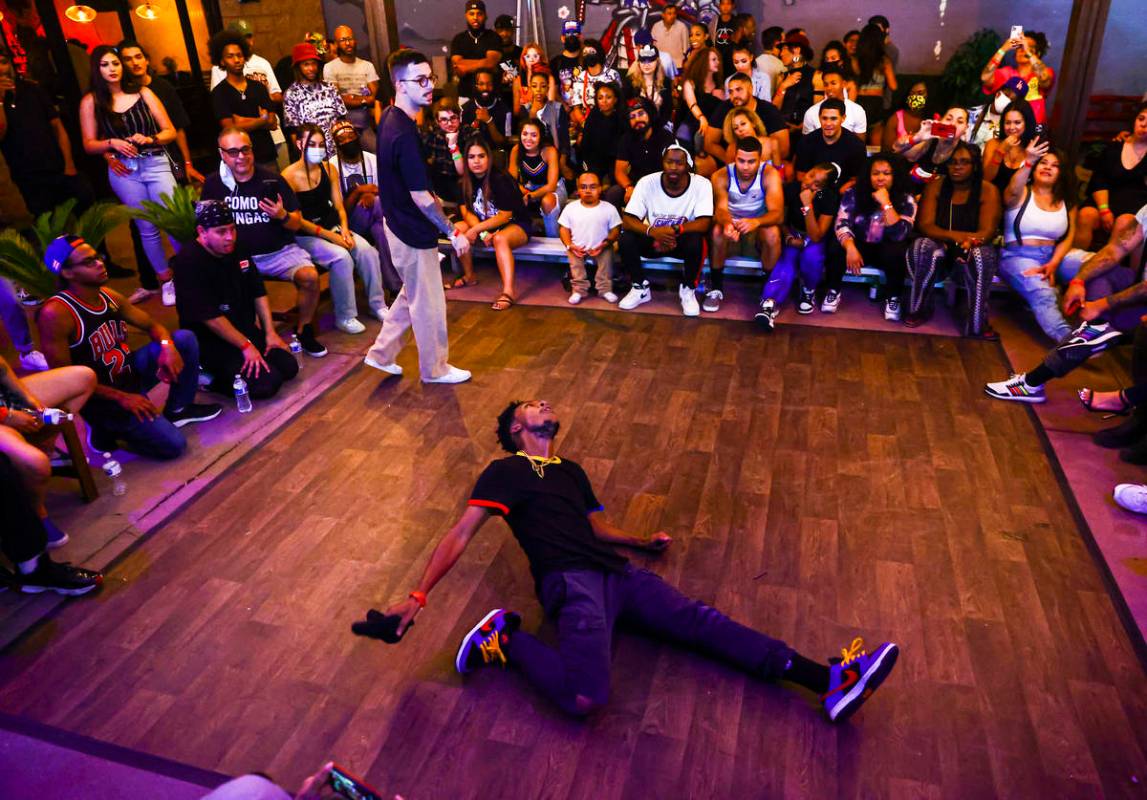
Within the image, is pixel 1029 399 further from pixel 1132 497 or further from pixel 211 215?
pixel 211 215

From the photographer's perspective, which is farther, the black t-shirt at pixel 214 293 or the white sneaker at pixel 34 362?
the black t-shirt at pixel 214 293

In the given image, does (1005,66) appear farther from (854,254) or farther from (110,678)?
(110,678)

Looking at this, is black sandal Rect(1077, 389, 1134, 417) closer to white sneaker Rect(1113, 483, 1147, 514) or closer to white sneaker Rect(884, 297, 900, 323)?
white sneaker Rect(1113, 483, 1147, 514)

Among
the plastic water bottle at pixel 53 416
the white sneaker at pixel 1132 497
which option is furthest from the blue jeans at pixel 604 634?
the plastic water bottle at pixel 53 416

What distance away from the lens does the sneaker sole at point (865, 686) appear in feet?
Answer: 8.23

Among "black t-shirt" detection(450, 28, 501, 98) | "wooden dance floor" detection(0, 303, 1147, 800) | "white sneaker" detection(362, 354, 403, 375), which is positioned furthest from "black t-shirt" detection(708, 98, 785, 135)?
"white sneaker" detection(362, 354, 403, 375)

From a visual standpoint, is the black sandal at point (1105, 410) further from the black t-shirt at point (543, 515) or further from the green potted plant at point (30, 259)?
the green potted plant at point (30, 259)

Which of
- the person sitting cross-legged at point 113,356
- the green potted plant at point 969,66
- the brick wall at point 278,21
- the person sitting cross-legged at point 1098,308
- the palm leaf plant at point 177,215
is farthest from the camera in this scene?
the brick wall at point 278,21

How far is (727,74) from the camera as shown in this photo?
8078 mm

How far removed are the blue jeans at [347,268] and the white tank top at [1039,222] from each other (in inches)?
162

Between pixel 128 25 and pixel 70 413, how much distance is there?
664 cm

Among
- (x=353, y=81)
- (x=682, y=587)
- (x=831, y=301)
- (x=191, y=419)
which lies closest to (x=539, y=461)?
(x=682, y=587)

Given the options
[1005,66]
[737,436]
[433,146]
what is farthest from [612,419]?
[1005,66]

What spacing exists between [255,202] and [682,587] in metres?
3.52
